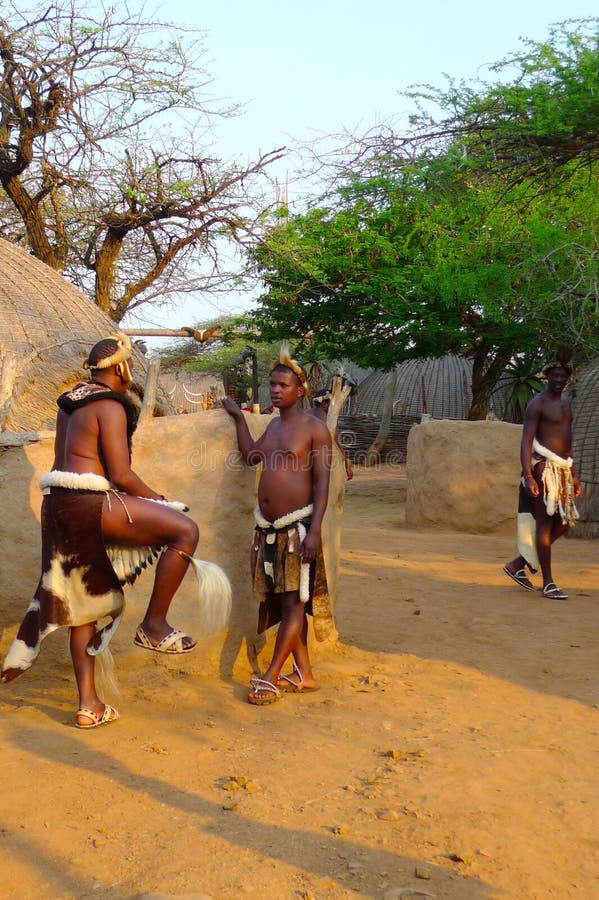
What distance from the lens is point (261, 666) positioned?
4.45m

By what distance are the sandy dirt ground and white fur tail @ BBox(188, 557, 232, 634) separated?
0.46 m

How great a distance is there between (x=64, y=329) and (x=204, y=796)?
4.90 meters

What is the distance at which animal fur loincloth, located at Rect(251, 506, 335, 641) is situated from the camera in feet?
13.5

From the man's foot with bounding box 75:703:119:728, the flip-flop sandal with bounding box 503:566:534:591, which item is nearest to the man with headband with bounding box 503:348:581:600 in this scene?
the flip-flop sandal with bounding box 503:566:534:591

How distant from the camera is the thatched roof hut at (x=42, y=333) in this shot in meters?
6.47

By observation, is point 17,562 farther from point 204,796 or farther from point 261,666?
point 204,796

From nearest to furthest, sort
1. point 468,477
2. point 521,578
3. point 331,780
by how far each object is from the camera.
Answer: point 331,780
point 521,578
point 468,477

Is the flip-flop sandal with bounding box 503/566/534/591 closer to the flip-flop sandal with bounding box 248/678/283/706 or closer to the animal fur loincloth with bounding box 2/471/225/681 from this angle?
the flip-flop sandal with bounding box 248/678/283/706

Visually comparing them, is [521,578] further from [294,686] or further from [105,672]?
[105,672]

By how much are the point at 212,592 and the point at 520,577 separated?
12.4ft

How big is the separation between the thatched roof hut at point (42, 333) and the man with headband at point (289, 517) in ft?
8.25

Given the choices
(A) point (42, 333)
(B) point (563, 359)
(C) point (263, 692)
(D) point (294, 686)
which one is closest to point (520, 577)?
(B) point (563, 359)

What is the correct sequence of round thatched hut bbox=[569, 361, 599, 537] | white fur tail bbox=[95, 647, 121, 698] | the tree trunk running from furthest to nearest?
1. the tree trunk
2. round thatched hut bbox=[569, 361, 599, 537]
3. white fur tail bbox=[95, 647, 121, 698]

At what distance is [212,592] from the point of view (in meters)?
3.63
